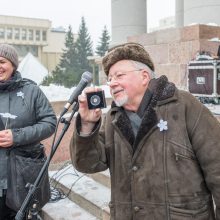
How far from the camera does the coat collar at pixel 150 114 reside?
187 cm

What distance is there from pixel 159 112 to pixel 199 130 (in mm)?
229

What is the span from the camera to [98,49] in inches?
2357

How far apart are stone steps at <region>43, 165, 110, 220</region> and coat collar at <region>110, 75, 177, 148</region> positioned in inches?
70.3

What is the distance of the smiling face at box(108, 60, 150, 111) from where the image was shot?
1.95m

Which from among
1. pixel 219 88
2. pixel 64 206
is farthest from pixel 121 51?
pixel 219 88

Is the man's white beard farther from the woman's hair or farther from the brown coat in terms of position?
the woman's hair

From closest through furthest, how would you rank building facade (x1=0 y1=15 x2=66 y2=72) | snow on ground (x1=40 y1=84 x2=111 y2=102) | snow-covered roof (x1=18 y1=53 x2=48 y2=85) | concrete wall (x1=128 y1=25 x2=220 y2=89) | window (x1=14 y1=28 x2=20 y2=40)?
snow on ground (x1=40 y1=84 x2=111 y2=102) < concrete wall (x1=128 y1=25 x2=220 y2=89) < snow-covered roof (x1=18 y1=53 x2=48 y2=85) < building facade (x1=0 y1=15 x2=66 y2=72) < window (x1=14 y1=28 x2=20 y2=40)

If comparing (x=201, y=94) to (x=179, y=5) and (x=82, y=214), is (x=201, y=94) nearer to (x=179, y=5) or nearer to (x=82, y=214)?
(x=82, y=214)

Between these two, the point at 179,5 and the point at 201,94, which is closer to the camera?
the point at 201,94

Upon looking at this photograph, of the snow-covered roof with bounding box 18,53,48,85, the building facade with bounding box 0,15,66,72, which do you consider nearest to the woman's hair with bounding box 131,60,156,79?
the snow-covered roof with bounding box 18,53,48,85

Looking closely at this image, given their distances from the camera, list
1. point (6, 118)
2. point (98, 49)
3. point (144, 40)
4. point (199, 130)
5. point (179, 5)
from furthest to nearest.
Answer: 1. point (98, 49)
2. point (179, 5)
3. point (144, 40)
4. point (6, 118)
5. point (199, 130)

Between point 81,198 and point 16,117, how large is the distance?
5.19 ft

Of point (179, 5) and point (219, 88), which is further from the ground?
point (179, 5)

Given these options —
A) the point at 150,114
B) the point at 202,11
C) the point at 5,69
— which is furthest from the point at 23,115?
the point at 202,11
